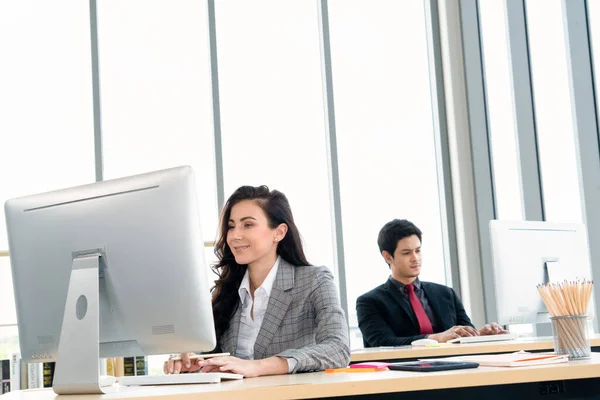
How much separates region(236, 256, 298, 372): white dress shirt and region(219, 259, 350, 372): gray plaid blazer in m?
0.02

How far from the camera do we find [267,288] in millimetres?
2494

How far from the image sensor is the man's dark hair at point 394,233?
12.3 ft

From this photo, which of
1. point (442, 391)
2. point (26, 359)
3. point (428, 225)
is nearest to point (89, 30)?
point (428, 225)

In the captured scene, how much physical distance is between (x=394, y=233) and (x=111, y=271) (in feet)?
6.98

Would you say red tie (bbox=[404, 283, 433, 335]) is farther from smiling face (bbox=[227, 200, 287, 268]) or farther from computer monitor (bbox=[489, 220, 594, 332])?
smiling face (bbox=[227, 200, 287, 268])

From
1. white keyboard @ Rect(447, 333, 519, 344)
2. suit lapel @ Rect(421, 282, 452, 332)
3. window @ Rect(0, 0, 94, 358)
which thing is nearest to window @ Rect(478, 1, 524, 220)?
suit lapel @ Rect(421, 282, 452, 332)

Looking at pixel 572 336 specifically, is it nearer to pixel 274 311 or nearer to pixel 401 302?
pixel 274 311

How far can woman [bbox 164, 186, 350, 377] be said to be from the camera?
7.92ft

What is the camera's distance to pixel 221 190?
4.65 metres

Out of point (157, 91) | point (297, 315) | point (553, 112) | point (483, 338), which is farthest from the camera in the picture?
point (157, 91)

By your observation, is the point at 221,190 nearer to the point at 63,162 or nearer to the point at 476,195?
the point at 63,162

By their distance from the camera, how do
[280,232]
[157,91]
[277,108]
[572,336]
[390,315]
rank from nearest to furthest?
[572,336] → [280,232] → [390,315] → [157,91] → [277,108]

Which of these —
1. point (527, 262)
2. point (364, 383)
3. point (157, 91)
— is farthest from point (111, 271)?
point (157, 91)

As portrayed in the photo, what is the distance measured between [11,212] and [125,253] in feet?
1.20
